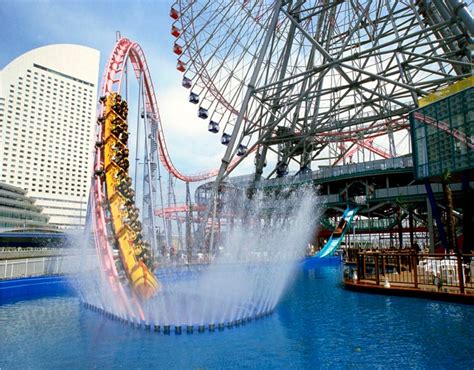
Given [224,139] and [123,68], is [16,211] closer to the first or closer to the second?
[224,139]

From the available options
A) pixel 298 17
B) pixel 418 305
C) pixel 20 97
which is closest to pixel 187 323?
pixel 418 305

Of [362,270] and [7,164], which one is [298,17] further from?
[7,164]

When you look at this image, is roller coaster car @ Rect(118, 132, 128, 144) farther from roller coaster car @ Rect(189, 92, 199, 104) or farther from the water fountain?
roller coaster car @ Rect(189, 92, 199, 104)

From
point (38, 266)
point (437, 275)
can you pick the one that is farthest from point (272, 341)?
point (38, 266)

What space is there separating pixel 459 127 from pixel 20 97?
367 feet

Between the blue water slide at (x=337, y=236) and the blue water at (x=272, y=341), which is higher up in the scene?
the blue water slide at (x=337, y=236)

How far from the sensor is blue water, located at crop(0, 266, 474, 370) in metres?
6.86

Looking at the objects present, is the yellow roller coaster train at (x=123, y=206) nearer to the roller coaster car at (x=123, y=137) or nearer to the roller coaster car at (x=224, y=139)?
the roller coaster car at (x=123, y=137)

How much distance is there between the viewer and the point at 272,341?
8234mm

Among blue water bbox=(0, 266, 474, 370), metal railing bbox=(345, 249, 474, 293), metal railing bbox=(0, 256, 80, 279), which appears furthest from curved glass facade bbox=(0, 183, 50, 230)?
metal railing bbox=(345, 249, 474, 293)

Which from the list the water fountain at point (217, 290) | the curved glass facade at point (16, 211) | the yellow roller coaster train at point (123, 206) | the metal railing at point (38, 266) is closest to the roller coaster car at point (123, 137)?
the yellow roller coaster train at point (123, 206)

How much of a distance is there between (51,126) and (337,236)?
96.2m

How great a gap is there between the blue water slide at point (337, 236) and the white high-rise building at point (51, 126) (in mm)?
75058

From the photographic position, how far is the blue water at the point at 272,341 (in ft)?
22.5
